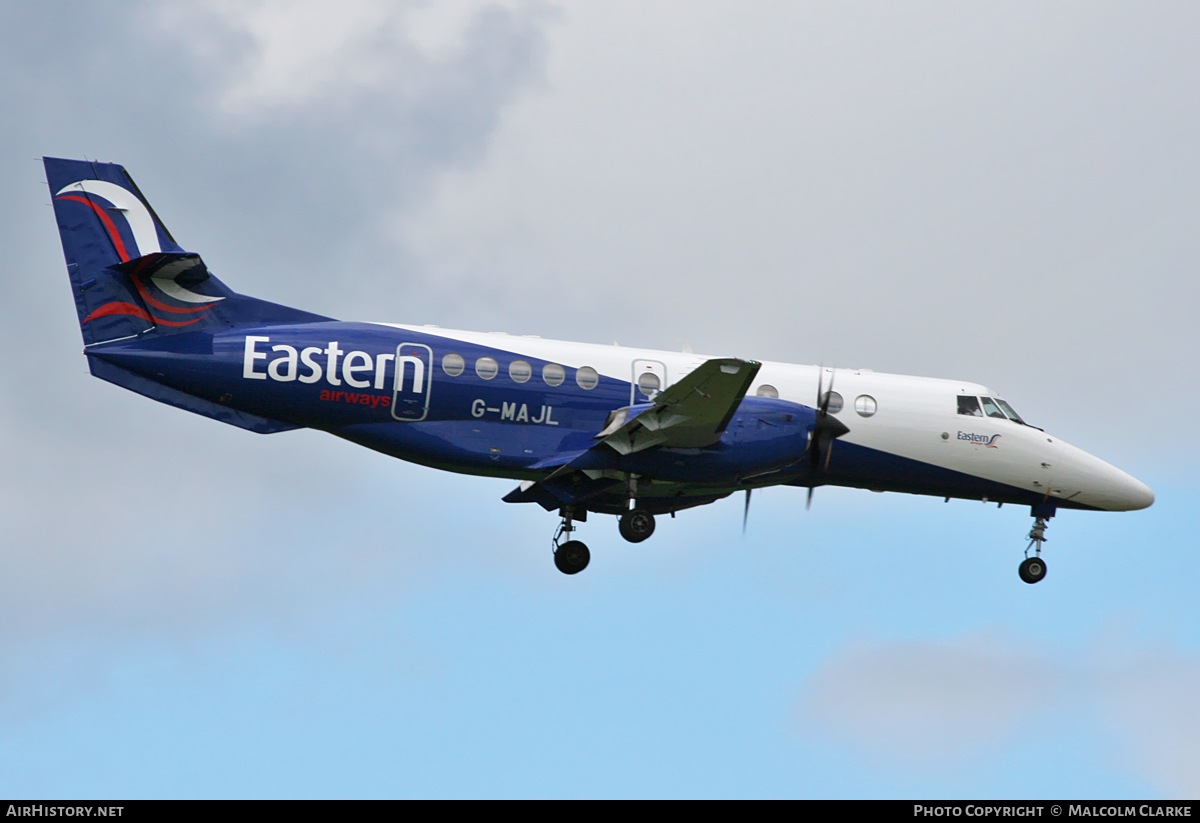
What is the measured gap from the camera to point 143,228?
78.5ft

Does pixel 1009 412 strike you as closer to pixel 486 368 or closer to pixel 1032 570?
pixel 1032 570

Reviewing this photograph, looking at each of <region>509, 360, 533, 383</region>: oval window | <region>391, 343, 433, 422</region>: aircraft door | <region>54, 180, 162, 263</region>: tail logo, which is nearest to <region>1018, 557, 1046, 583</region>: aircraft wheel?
<region>509, 360, 533, 383</region>: oval window

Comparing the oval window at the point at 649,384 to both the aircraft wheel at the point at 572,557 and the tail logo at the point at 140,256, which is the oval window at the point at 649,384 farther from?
the tail logo at the point at 140,256

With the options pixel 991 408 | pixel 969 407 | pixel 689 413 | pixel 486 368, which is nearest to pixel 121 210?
pixel 486 368

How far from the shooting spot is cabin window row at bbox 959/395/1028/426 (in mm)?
27177

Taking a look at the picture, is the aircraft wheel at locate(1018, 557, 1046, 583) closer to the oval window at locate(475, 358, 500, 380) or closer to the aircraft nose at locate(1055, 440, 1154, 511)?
the aircraft nose at locate(1055, 440, 1154, 511)

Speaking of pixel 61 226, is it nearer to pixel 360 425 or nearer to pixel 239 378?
pixel 239 378

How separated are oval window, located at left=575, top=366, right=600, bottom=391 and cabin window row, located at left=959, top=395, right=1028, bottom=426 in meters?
8.05

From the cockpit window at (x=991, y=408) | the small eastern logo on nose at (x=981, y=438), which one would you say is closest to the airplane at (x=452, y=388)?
the small eastern logo on nose at (x=981, y=438)

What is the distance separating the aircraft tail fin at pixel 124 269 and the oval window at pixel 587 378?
19.8 ft

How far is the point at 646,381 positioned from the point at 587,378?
1.22 meters

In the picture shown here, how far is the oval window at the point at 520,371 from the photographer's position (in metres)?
24.4

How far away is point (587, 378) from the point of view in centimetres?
2488
